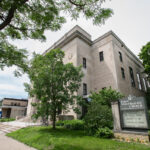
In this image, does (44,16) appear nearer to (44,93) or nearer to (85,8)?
(85,8)

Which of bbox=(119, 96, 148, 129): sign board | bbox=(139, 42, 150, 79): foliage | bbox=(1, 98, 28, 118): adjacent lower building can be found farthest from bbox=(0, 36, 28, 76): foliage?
bbox=(1, 98, 28, 118): adjacent lower building

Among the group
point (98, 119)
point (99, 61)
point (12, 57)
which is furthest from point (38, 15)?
point (99, 61)

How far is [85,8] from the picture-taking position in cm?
582

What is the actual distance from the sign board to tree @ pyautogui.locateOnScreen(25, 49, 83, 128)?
4.14 metres

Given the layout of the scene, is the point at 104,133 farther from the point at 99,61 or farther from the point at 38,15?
the point at 99,61

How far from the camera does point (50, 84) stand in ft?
33.0

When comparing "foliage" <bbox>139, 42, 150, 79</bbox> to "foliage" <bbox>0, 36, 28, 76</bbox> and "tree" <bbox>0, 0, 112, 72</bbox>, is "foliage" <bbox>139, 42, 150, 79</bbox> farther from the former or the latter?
"foliage" <bbox>0, 36, 28, 76</bbox>

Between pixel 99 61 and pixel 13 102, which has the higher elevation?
pixel 99 61

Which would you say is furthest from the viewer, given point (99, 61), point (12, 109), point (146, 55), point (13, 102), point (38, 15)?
point (13, 102)

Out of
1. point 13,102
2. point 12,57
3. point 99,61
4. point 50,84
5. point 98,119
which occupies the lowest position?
point 98,119

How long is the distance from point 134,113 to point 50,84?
7.19m

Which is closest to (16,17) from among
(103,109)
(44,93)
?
(44,93)

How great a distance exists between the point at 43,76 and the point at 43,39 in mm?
3443

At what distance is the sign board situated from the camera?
6.75m
